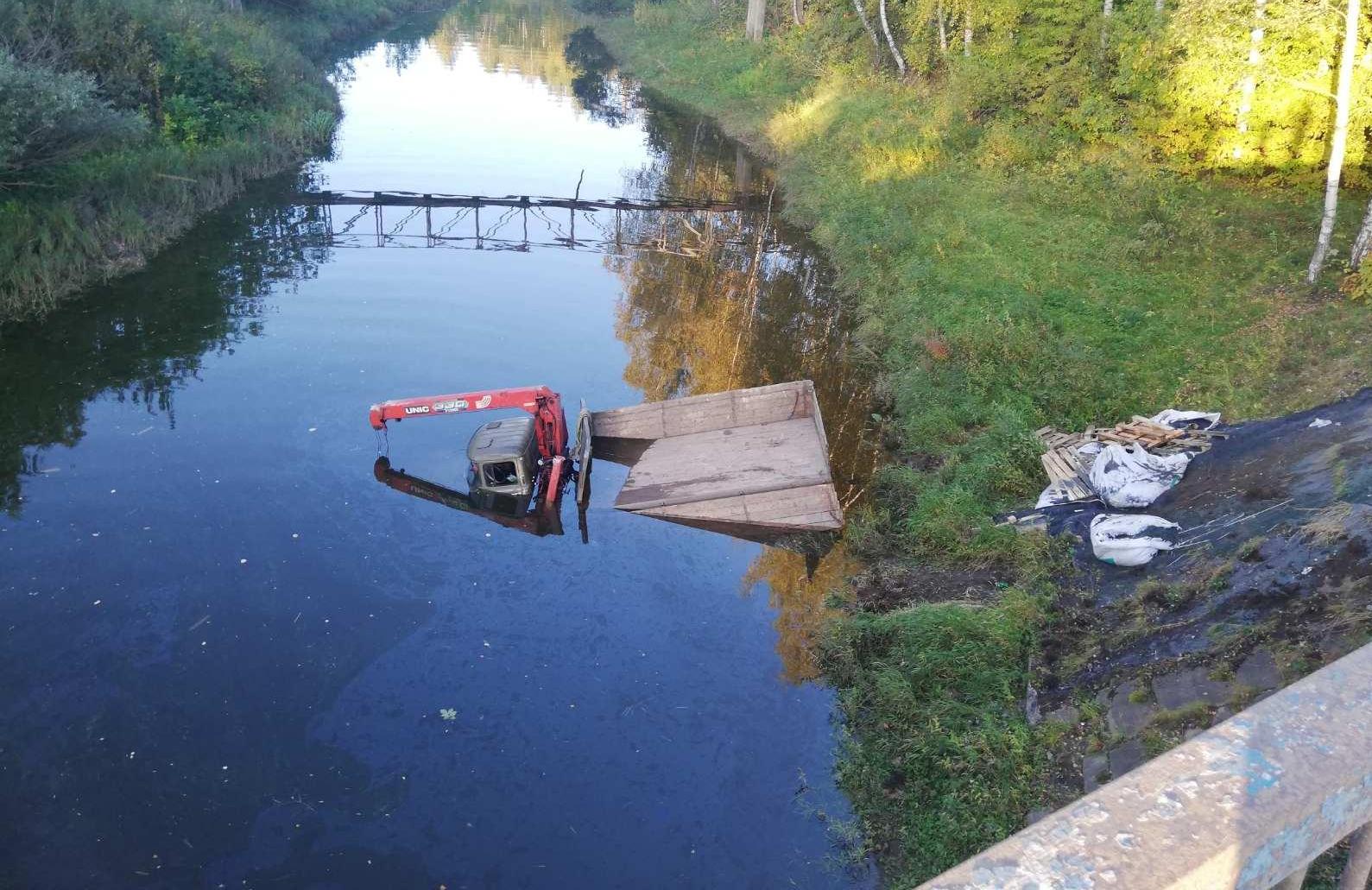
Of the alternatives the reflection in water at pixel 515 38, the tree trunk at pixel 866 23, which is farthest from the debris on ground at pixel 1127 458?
the reflection in water at pixel 515 38

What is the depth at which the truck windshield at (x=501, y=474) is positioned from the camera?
47.1ft

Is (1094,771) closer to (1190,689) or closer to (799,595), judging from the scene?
(1190,689)

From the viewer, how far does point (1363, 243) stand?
1510 cm

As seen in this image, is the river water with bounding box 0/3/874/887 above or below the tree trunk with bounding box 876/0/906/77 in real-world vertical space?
below

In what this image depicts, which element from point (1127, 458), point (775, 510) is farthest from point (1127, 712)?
point (775, 510)

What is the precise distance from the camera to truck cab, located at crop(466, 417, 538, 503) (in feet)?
46.4

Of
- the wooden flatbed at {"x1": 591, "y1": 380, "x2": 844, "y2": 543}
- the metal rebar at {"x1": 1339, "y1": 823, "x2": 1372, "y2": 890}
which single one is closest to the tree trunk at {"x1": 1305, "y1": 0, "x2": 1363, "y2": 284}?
the wooden flatbed at {"x1": 591, "y1": 380, "x2": 844, "y2": 543}

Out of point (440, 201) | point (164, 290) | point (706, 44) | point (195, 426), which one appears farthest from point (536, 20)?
point (195, 426)

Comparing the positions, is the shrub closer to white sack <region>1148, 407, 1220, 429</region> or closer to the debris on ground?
the debris on ground

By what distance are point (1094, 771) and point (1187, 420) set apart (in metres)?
6.82

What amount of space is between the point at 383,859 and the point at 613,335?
1325cm

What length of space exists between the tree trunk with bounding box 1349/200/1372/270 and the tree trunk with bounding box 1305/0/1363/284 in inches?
16.8

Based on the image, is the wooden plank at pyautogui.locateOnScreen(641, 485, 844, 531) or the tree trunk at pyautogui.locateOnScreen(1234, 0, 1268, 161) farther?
the tree trunk at pyautogui.locateOnScreen(1234, 0, 1268, 161)

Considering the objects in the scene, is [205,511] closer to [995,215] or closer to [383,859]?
[383,859]
